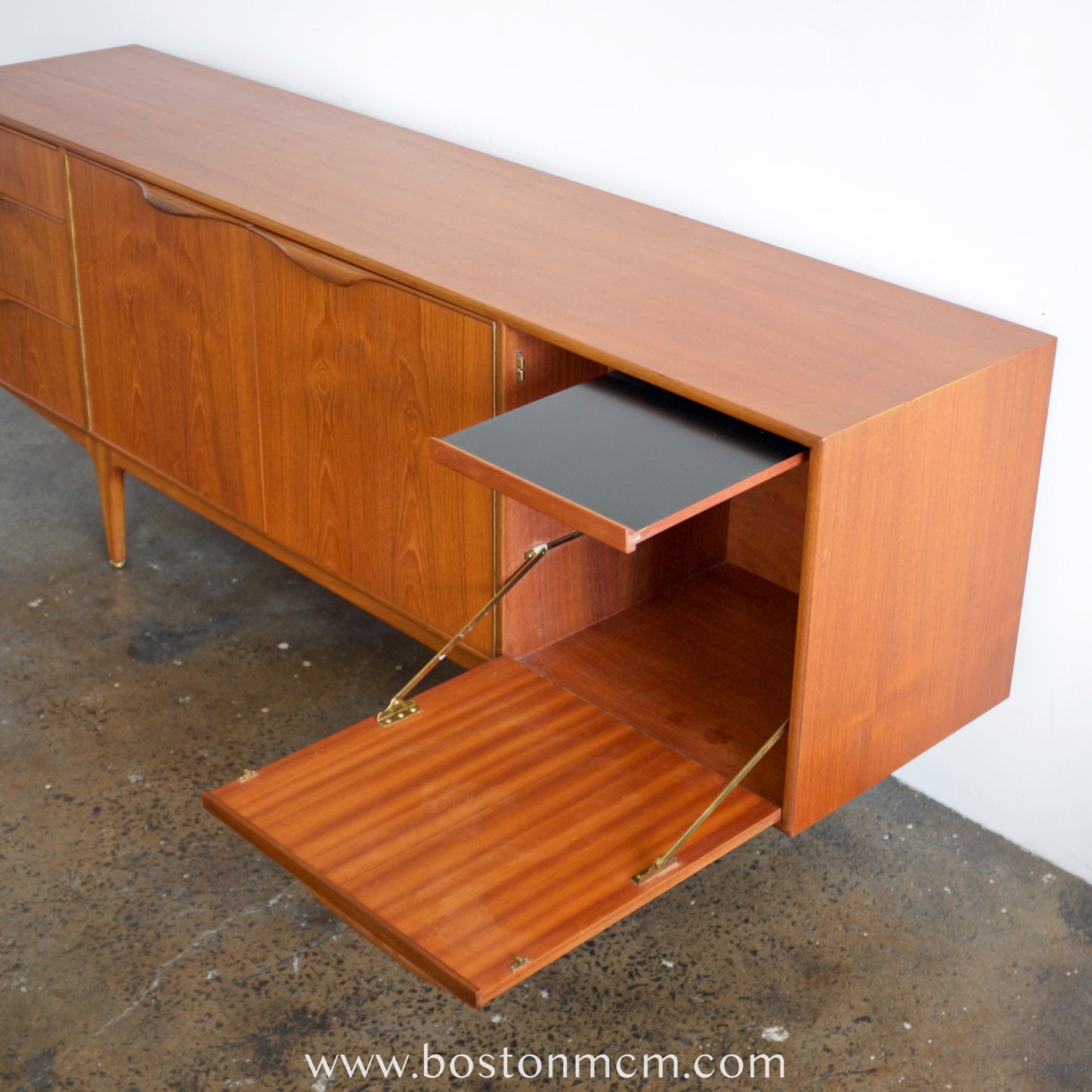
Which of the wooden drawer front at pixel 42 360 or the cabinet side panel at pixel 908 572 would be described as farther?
the wooden drawer front at pixel 42 360

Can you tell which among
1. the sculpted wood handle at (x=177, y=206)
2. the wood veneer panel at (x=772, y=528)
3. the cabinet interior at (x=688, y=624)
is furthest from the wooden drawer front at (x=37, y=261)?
the wood veneer panel at (x=772, y=528)

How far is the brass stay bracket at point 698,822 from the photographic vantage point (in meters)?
1.73

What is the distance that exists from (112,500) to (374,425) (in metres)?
1.04

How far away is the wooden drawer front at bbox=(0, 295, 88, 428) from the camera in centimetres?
304

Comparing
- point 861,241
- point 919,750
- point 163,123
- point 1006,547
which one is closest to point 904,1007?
point 919,750

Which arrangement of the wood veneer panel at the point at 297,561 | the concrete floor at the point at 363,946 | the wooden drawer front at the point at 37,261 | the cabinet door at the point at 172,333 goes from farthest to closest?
the wooden drawer front at the point at 37,261
the cabinet door at the point at 172,333
the wood veneer panel at the point at 297,561
the concrete floor at the point at 363,946

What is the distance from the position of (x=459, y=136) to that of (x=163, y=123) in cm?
59

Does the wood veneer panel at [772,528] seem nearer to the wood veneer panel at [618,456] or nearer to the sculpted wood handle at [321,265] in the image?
the wood veneer panel at [618,456]

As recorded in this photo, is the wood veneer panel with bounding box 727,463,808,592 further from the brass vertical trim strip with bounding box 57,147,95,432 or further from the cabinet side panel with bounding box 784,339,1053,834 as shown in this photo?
the brass vertical trim strip with bounding box 57,147,95,432

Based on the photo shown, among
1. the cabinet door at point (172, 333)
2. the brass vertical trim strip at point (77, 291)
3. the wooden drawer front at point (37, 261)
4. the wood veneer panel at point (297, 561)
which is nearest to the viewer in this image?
the wood veneer panel at point (297, 561)

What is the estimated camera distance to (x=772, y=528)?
2498mm

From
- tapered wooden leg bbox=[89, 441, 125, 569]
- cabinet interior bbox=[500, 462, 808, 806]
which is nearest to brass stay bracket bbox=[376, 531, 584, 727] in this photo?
cabinet interior bbox=[500, 462, 808, 806]

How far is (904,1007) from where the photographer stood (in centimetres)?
221

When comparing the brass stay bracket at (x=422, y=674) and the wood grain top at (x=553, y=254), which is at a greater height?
the wood grain top at (x=553, y=254)
